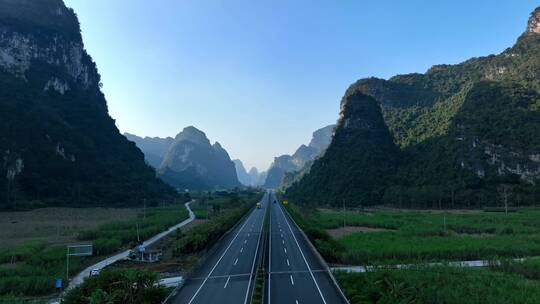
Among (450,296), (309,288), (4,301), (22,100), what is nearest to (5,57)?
(22,100)

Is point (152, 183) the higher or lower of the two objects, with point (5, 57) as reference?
lower

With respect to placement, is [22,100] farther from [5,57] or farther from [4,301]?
[4,301]

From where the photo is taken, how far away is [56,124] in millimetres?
131625

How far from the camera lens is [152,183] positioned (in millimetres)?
162250

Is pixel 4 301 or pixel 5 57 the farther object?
pixel 5 57

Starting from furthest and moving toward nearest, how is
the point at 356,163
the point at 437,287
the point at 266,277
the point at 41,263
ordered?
the point at 356,163 → the point at 41,263 → the point at 266,277 → the point at 437,287

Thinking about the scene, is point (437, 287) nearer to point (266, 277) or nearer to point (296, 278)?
point (296, 278)

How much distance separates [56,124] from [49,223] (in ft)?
228

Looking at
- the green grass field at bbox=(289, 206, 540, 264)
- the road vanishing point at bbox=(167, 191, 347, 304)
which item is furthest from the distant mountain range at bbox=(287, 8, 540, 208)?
the road vanishing point at bbox=(167, 191, 347, 304)

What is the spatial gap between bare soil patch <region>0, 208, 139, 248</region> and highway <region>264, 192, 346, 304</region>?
38.4m

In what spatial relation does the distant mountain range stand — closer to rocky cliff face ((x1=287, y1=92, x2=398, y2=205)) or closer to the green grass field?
rocky cliff face ((x1=287, y1=92, x2=398, y2=205))

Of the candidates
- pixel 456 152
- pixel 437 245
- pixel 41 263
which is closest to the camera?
pixel 41 263

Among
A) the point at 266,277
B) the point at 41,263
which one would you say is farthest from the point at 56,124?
the point at 266,277

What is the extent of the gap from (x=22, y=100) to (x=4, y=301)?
427 feet
